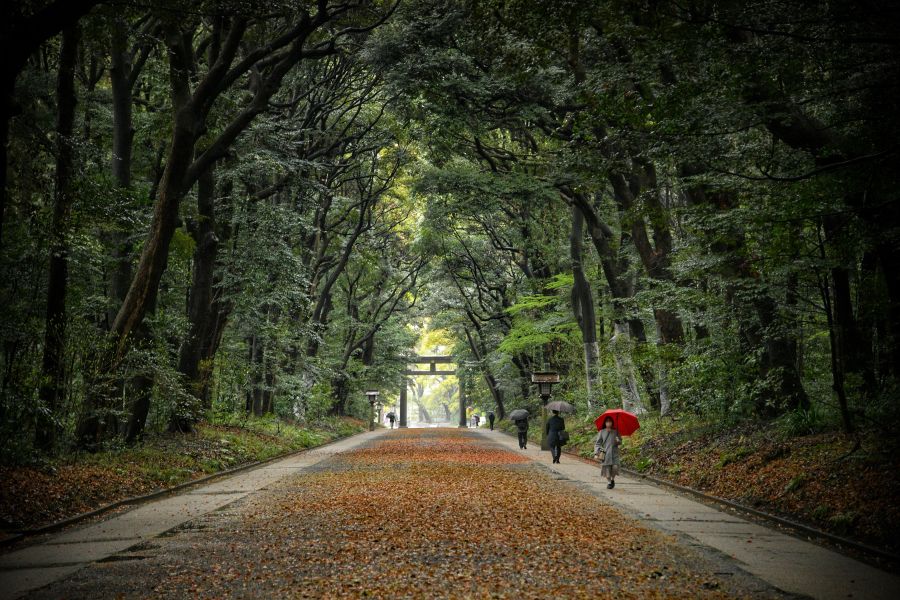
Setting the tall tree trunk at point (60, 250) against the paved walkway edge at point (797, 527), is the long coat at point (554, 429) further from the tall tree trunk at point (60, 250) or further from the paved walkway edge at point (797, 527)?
the tall tree trunk at point (60, 250)

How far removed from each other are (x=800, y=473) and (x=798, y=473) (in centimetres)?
6

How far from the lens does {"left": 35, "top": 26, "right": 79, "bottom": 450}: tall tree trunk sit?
10516 mm

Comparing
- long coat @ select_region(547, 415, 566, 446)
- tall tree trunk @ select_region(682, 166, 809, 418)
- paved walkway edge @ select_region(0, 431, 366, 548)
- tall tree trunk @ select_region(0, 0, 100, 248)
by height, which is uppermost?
tall tree trunk @ select_region(0, 0, 100, 248)

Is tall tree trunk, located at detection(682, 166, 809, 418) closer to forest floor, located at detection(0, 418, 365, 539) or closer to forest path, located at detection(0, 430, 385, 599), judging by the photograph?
forest path, located at detection(0, 430, 385, 599)

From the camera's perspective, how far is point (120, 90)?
14297 millimetres

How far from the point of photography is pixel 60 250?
11148 mm

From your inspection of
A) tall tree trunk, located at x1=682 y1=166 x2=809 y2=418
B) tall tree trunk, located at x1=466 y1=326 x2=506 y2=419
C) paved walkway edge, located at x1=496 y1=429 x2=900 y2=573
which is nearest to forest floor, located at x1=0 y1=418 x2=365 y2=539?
paved walkway edge, located at x1=496 y1=429 x2=900 y2=573

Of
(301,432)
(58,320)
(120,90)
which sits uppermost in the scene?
(120,90)

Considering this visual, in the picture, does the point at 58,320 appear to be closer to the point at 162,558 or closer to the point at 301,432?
the point at 162,558

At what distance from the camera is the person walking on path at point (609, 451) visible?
1170cm

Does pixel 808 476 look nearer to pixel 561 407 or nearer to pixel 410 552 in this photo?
pixel 410 552

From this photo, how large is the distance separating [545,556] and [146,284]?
31.0ft

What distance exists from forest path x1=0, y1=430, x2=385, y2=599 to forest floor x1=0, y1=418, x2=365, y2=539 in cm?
49

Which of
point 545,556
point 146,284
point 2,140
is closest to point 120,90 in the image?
point 146,284
